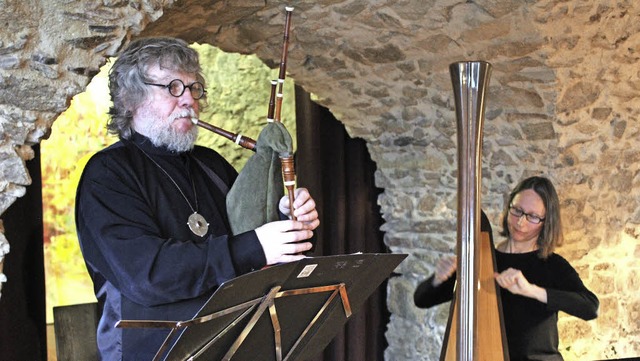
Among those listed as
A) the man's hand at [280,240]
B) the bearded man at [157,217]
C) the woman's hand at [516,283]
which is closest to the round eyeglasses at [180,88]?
the bearded man at [157,217]

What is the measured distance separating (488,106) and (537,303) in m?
1.39

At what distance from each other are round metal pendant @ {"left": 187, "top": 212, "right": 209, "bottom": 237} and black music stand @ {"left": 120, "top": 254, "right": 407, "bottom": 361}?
0.31 m

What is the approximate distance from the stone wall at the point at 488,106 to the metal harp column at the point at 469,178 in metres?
1.15

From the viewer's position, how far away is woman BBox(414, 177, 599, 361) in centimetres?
293

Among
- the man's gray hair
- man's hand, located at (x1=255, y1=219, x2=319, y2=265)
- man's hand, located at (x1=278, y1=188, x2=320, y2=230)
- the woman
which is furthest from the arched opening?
man's hand, located at (x1=255, y1=219, x2=319, y2=265)

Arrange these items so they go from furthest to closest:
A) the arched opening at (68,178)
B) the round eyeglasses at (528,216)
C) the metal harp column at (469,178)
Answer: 1. the arched opening at (68,178)
2. the round eyeglasses at (528,216)
3. the metal harp column at (469,178)

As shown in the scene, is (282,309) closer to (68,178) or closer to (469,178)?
(469,178)

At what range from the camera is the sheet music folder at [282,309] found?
1.84m

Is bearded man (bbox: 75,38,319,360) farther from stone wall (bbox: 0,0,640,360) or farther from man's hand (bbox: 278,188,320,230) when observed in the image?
stone wall (bbox: 0,0,640,360)

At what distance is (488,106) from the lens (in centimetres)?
410

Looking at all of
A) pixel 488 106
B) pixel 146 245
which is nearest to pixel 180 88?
pixel 146 245

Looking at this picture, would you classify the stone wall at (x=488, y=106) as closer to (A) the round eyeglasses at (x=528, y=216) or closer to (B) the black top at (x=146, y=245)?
(B) the black top at (x=146, y=245)

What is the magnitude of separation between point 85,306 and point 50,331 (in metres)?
1.78

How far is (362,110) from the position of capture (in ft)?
15.4
